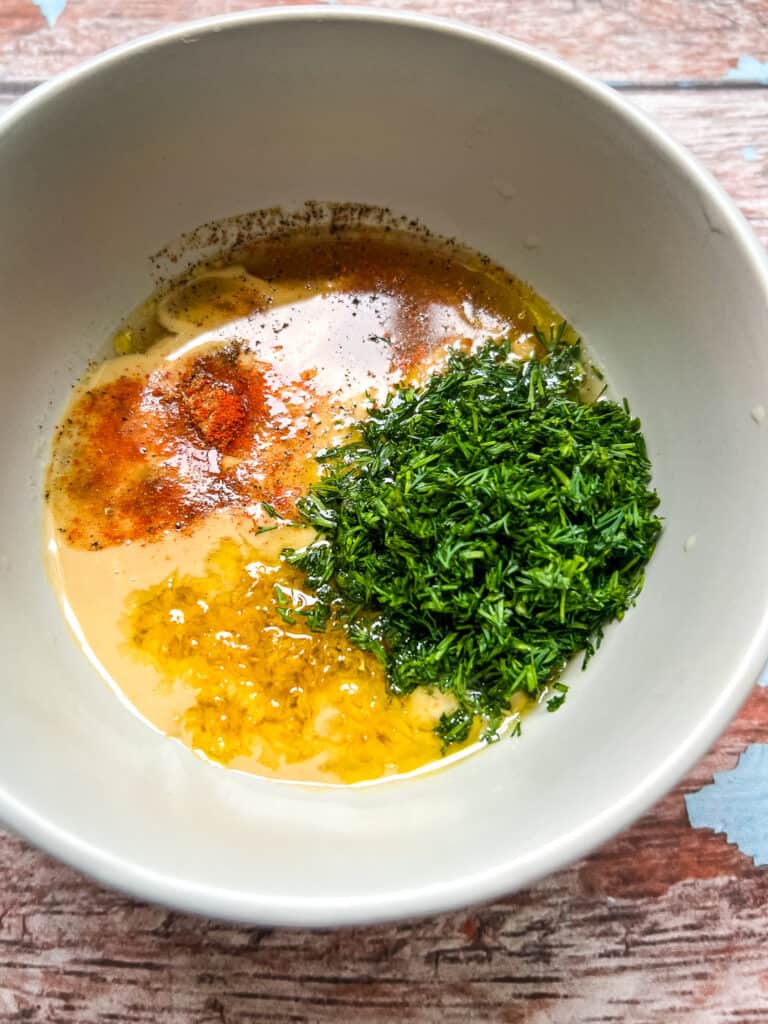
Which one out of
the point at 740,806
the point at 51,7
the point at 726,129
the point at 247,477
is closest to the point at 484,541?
the point at 247,477

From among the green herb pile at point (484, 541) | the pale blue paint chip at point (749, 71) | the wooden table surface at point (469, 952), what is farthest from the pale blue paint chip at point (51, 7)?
the wooden table surface at point (469, 952)

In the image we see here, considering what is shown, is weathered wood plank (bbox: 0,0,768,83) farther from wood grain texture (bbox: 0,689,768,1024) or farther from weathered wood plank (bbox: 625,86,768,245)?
wood grain texture (bbox: 0,689,768,1024)

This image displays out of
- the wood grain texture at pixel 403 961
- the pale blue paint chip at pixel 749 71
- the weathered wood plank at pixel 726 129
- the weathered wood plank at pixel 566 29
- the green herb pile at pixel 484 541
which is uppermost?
the weathered wood plank at pixel 566 29

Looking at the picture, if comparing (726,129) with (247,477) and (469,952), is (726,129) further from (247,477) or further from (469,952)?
(469,952)

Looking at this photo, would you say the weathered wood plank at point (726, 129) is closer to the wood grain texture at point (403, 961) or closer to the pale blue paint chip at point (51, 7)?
the pale blue paint chip at point (51, 7)

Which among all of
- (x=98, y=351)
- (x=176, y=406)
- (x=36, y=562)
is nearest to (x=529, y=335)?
(x=176, y=406)

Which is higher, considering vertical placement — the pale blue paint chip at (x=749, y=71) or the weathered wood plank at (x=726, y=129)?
the pale blue paint chip at (x=749, y=71)

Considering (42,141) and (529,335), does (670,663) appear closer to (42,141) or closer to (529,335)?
(529,335)

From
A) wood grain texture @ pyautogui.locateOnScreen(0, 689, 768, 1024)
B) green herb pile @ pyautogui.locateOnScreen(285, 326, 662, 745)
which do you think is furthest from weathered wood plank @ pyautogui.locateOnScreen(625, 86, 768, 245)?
wood grain texture @ pyautogui.locateOnScreen(0, 689, 768, 1024)
